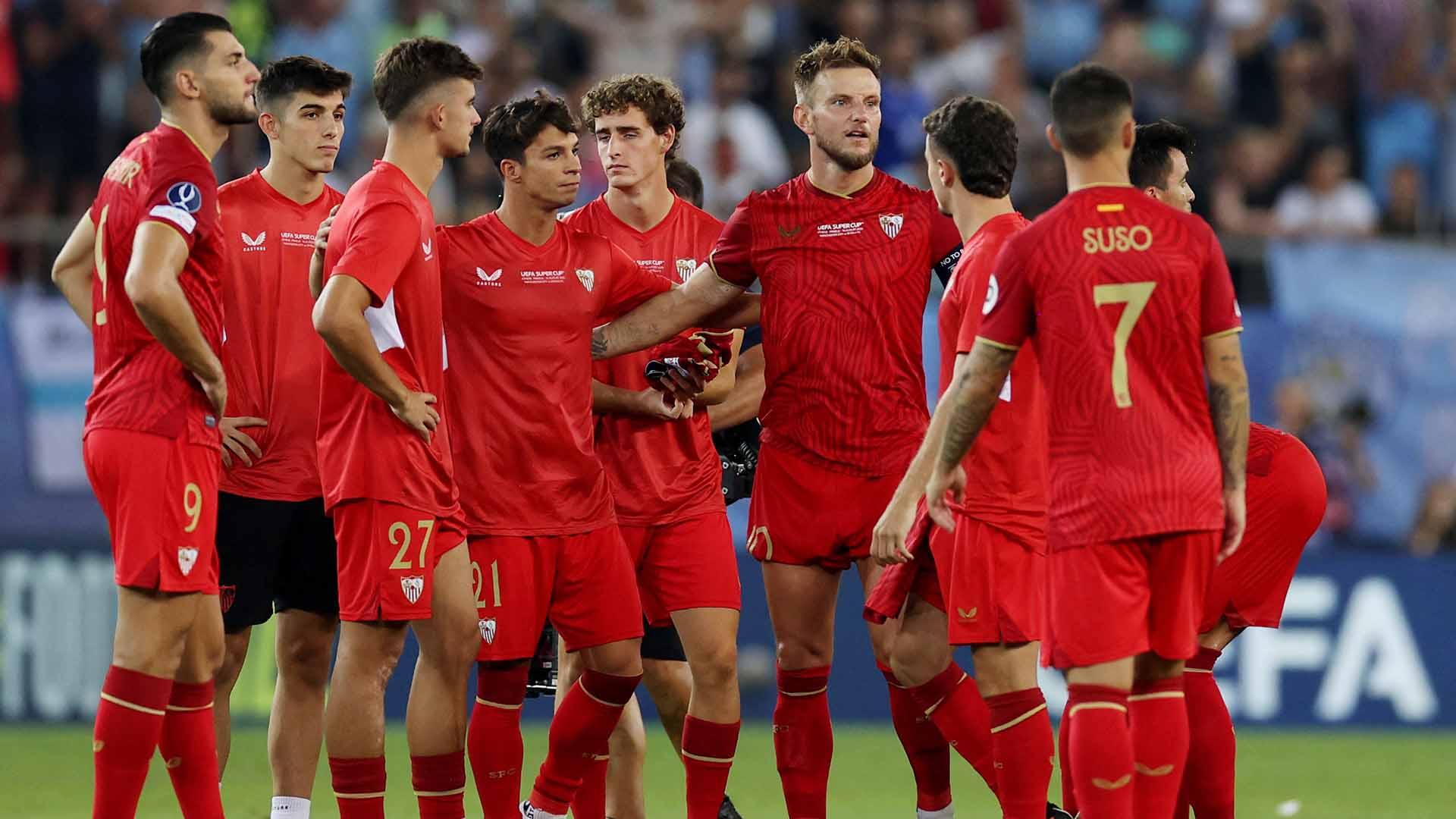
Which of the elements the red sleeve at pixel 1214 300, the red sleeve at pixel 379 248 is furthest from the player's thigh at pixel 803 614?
the red sleeve at pixel 1214 300

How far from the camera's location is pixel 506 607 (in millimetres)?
6965

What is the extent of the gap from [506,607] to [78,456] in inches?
242

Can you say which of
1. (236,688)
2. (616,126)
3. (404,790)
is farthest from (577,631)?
(236,688)

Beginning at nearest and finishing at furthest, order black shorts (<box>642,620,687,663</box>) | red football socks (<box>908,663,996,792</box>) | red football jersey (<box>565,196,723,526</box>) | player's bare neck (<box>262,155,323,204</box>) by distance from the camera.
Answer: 1. red football socks (<box>908,663,996,792</box>)
2. red football jersey (<box>565,196,723,526</box>)
3. player's bare neck (<box>262,155,323,204</box>)
4. black shorts (<box>642,620,687,663</box>)

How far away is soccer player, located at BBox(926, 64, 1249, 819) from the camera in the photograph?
5.79 m

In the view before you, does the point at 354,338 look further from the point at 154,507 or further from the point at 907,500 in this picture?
the point at 907,500

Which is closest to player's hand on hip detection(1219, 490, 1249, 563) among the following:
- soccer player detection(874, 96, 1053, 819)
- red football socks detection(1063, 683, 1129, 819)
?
red football socks detection(1063, 683, 1129, 819)

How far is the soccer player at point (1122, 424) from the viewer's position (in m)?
5.79

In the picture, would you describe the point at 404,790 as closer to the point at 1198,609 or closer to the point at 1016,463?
the point at 1016,463

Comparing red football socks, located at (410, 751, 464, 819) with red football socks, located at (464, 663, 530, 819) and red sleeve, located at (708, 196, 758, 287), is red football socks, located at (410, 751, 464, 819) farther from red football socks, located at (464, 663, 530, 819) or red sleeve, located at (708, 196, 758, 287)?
red sleeve, located at (708, 196, 758, 287)

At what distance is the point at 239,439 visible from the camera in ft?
24.1

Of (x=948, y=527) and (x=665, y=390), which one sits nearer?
(x=948, y=527)

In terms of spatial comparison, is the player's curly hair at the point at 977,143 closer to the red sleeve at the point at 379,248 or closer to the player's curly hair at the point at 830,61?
the player's curly hair at the point at 830,61

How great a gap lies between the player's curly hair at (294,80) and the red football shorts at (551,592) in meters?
1.89
